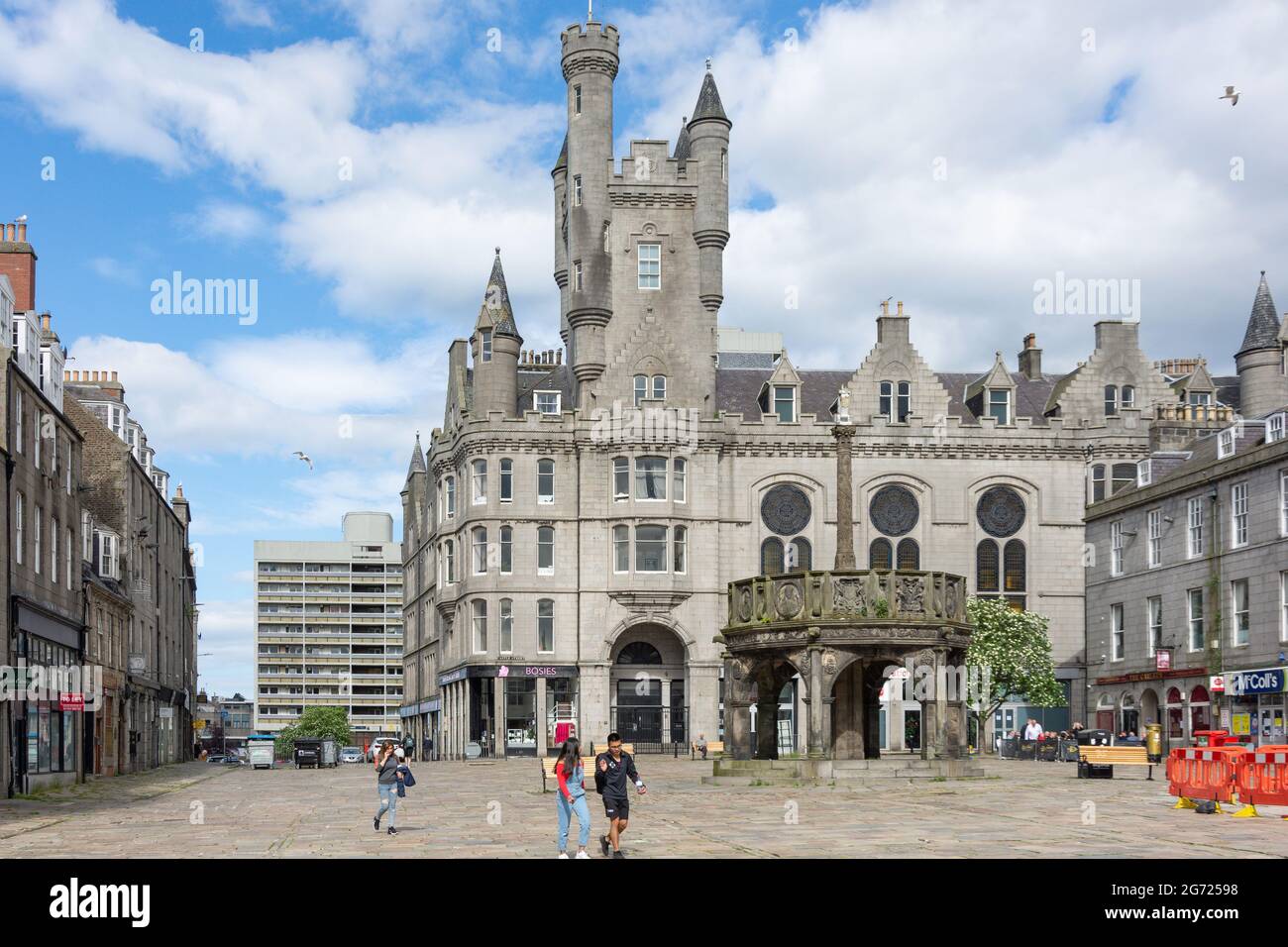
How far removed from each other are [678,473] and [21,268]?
32.9m

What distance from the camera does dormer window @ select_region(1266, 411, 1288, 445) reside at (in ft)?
164

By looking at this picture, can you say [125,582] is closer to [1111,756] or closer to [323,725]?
[1111,756]

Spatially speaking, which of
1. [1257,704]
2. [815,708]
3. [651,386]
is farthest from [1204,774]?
[651,386]

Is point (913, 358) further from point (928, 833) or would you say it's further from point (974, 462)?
point (928, 833)

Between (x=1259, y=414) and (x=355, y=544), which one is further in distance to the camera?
(x=355, y=544)

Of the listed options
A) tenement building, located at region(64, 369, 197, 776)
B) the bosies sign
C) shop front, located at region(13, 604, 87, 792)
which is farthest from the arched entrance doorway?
shop front, located at region(13, 604, 87, 792)

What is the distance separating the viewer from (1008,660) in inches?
2554
